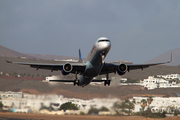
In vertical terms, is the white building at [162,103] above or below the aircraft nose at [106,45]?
Result: below

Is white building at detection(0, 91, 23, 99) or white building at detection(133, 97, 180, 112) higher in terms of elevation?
white building at detection(0, 91, 23, 99)

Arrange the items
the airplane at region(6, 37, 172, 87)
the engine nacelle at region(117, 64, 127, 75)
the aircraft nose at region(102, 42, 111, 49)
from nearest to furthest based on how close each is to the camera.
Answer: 1. the aircraft nose at region(102, 42, 111, 49)
2. the airplane at region(6, 37, 172, 87)
3. the engine nacelle at region(117, 64, 127, 75)

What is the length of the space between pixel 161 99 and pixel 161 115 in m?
17.4

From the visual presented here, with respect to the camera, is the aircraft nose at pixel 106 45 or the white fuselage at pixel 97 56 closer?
the aircraft nose at pixel 106 45

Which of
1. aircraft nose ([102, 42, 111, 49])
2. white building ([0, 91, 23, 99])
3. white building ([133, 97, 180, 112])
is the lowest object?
white building ([133, 97, 180, 112])

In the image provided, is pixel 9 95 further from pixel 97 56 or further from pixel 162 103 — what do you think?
pixel 162 103

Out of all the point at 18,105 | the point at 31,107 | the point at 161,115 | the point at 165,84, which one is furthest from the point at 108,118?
the point at 165,84

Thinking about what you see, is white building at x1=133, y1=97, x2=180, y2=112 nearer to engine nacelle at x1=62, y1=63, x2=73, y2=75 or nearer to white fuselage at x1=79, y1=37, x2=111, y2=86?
white fuselage at x1=79, y1=37, x2=111, y2=86

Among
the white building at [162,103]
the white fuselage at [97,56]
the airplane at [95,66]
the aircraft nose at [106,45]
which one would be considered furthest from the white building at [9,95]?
the aircraft nose at [106,45]

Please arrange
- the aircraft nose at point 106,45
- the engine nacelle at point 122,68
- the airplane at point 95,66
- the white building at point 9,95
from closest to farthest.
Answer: the aircraft nose at point 106,45, the airplane at point 95,66, the engine nacelle at point 122,68, the white building at point 9,95

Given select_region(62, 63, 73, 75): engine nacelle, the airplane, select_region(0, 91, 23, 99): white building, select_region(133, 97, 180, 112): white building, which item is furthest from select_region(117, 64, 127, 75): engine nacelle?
select_region(133, 97, 180, 112): white building

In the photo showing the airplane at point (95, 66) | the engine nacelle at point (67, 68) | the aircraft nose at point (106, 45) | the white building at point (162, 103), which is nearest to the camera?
the aircraft nose at point (106, 45)

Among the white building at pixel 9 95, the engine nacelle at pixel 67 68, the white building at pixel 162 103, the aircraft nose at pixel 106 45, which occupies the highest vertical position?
the aircraft nose at pixel 106 45

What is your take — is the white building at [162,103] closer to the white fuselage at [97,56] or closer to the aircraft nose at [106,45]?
the white fuselage at [97,56]
